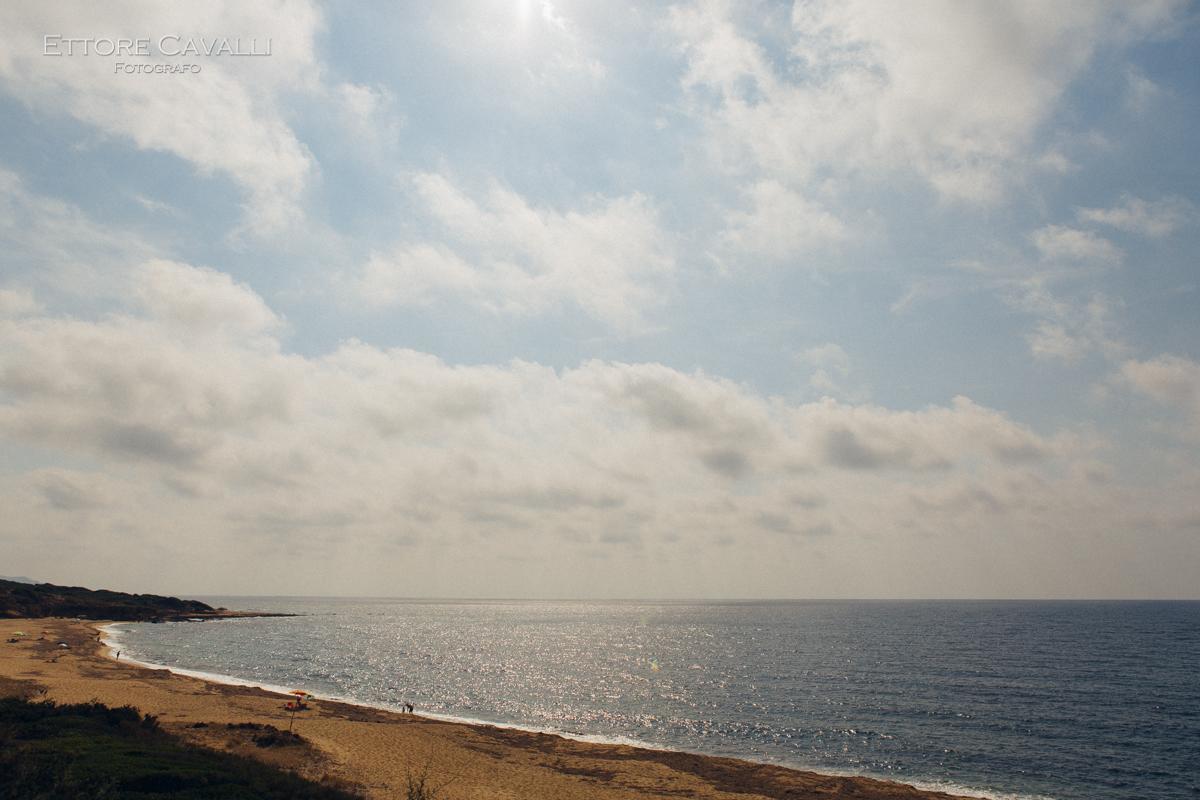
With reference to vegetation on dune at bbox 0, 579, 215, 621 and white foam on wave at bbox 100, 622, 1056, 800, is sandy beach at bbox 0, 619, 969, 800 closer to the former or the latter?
white foam on wave at bbox 100, 622, 1056, 800

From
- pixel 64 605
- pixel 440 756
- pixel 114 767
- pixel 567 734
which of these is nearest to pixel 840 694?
pixel 567 734

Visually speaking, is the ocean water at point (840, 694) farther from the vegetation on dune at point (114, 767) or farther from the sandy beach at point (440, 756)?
the vegetation on dune at point (114, 767)

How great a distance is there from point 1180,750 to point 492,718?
191 ft

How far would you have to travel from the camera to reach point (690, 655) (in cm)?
12475

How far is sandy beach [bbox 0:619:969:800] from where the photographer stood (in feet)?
127

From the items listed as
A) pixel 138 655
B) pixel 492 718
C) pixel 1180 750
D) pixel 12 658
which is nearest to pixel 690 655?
pixel 492 718

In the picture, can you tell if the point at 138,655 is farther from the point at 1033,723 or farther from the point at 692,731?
the point at 1033,723

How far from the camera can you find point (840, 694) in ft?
245

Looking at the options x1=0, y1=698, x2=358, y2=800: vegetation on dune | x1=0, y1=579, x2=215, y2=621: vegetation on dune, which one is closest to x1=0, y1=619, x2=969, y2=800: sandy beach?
x1=0, y1=698, x2=358, y2=800: vegetation on dune

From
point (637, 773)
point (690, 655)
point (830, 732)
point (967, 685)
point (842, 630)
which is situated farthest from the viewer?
point (842, 630)

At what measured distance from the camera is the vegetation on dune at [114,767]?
2544 centimetres

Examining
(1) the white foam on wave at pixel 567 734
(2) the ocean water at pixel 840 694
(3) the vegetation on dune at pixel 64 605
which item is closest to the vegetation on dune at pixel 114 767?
(1) the white foam on wave at pixel 567 734

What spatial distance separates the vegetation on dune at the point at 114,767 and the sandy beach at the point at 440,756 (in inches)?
189

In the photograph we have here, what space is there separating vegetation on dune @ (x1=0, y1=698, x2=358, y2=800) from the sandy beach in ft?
15.8
